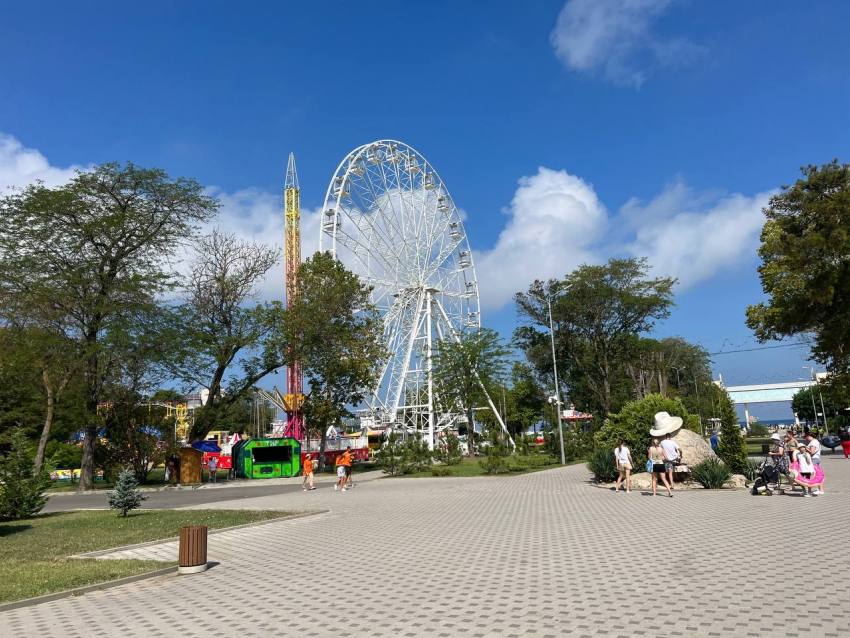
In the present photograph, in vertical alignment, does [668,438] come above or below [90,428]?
below

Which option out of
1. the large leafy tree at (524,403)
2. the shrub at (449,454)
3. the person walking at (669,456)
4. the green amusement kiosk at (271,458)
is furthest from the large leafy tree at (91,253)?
the large leafy tree at (524,403)

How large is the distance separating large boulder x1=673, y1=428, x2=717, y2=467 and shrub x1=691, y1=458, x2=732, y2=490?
112cm

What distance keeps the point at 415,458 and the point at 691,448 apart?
1495cm

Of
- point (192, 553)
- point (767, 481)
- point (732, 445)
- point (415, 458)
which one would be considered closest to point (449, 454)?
point (415, 458)

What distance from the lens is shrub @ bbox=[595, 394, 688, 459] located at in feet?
68.5

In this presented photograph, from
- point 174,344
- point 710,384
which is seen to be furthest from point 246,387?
point 710,384

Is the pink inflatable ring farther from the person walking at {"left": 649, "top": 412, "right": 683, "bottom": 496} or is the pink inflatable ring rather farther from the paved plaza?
the person walking at {"left": 649, "top": 412, "right": 683, "bottom": 496}

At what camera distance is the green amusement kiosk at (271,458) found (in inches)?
1324

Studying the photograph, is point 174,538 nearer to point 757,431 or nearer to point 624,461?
point 624,461

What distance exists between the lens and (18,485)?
56.8 ft

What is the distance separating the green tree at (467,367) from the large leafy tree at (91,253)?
19975 mm

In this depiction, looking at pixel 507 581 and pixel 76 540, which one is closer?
pixel 507 581

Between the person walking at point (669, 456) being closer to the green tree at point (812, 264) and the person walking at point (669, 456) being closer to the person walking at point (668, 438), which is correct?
the person walking at point (668, 438)

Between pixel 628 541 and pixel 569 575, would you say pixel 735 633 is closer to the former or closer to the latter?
pixel 569 575
